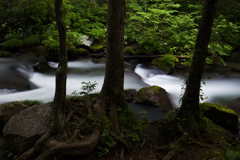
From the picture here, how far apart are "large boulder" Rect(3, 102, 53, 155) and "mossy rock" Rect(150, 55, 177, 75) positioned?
9.37 metres

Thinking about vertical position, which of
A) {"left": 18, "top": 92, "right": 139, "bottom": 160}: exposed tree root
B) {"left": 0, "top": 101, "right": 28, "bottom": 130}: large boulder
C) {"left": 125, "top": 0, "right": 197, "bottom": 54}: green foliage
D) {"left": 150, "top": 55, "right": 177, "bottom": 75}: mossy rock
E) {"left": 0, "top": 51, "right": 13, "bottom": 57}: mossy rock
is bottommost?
{"left": 0, "top": 101, "right": 28, "bottom": 130}: large boulder

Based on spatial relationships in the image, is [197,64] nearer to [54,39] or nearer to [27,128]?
[27,128]

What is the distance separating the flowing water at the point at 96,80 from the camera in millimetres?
7411

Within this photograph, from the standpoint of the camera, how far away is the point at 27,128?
3902 millimetres

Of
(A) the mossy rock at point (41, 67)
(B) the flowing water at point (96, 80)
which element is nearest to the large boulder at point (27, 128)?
(B) the flowing water at point (96, 80)

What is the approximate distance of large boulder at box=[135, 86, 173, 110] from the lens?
7.11 metres

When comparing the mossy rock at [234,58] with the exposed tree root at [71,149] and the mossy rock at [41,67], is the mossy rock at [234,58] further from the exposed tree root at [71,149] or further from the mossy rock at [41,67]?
the exposed tree root at [71,149]

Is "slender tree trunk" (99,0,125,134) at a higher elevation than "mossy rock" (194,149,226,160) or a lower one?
higher

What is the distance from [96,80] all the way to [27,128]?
20.2ft

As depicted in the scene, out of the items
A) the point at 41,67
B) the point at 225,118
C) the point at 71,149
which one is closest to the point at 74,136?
the point at 71,149

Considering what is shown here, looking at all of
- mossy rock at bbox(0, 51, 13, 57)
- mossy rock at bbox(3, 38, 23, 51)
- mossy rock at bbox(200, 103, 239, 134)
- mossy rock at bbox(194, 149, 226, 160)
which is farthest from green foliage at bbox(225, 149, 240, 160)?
mossy rock at bbox(3, 38, 23, 51)

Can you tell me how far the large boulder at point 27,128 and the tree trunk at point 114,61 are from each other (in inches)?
60.3

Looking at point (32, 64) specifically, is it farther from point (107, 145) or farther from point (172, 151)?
point (172, 151)

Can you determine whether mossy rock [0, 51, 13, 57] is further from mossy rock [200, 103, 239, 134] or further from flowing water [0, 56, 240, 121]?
mossy rock [200, 103, 239, 134]
